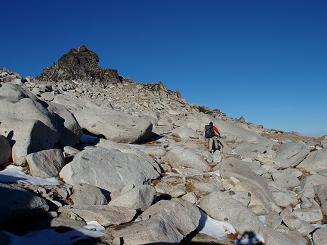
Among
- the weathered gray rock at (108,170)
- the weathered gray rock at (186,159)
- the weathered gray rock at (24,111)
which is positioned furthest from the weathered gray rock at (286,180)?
the weathered gray rock at (24,111)

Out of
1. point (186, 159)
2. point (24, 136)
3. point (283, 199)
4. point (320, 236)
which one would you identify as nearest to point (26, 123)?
point (24, 136)

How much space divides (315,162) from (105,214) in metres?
15.8

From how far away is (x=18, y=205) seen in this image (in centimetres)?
1241

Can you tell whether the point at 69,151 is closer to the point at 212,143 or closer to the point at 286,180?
Answer: the point at 212,143

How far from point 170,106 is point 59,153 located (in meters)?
31.0

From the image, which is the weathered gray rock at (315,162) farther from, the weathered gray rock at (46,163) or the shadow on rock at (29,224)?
the shadow on rock at (29,224)

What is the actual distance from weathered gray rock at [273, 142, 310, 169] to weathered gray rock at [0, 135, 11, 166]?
1547 cm

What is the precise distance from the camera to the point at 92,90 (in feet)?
154

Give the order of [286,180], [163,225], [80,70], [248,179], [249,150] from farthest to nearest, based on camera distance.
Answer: [80,70] < [249,150] < [286,180] < [248,179] < [163,225]

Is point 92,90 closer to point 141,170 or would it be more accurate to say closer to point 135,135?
point 135,135

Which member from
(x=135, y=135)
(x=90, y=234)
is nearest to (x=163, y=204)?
(x=90, y=234)

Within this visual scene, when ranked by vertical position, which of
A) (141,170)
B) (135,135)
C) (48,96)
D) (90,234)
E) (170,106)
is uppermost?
(170,106)

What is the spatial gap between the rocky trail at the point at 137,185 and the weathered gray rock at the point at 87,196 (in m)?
0.04

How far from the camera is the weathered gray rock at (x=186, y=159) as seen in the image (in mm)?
22797
